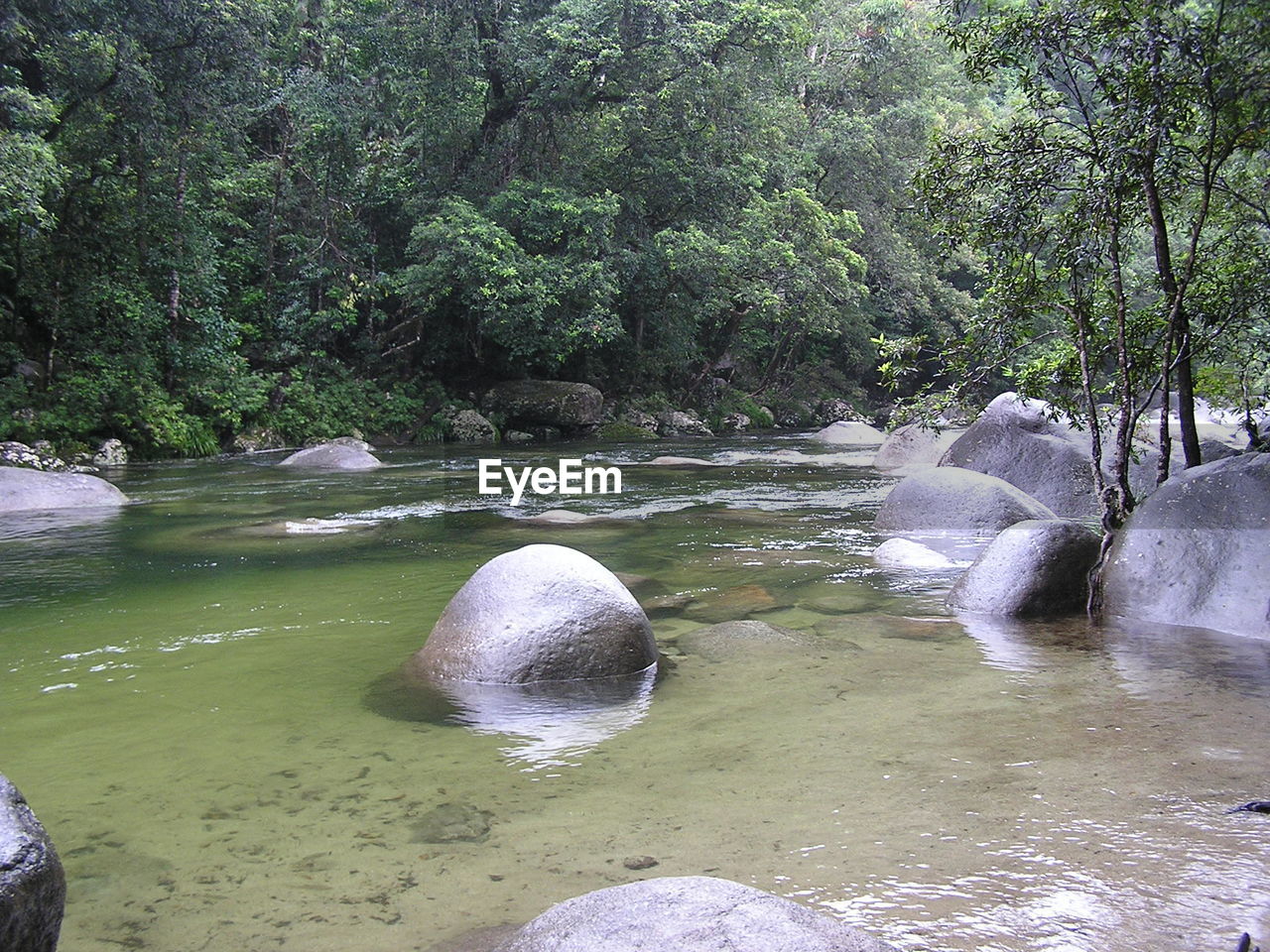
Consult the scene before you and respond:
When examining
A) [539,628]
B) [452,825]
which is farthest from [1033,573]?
[452,825]

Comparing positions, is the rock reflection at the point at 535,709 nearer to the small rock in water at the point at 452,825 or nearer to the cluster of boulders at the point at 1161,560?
the small rock in water at the point at 452,825

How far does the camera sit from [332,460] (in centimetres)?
1491

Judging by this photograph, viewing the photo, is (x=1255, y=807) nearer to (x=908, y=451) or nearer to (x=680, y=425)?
(x=908, y=451)

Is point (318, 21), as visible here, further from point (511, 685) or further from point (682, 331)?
point (511, 685)

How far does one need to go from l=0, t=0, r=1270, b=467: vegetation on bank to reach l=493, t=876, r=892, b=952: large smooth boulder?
7016mm

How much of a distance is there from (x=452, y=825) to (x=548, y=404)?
61.4ft

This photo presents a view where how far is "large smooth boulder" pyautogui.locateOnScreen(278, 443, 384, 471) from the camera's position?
582 inches

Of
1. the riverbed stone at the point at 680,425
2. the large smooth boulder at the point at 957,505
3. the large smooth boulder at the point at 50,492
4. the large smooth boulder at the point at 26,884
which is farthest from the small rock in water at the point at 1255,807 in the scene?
Answer: the riverbed stone at the point at 680,425

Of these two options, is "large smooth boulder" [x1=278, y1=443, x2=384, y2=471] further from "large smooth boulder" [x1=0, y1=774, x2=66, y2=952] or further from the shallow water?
"large smooth boulder" [x1=0, y1=774, x2=66, y2=952]

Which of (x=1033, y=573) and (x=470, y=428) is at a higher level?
(x=470, y=428)

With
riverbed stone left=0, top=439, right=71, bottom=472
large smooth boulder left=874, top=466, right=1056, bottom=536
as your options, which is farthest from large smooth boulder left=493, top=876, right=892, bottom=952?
riverbed stone left=0, top=439, right=71, bottom=472

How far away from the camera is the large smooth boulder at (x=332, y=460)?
14773 mm

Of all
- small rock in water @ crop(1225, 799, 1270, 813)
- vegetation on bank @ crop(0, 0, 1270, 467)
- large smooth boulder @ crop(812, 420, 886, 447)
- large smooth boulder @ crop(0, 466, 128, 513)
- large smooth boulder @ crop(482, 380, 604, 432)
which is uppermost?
vegetation on bank @ crop(0, 0, 1270, 467)

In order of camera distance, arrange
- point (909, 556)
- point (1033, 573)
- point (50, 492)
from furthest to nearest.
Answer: point (50, 492) → point (909, 556) → point (1033, 573)
